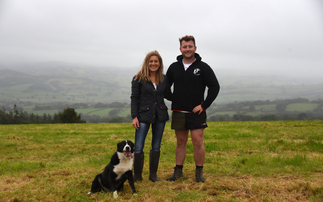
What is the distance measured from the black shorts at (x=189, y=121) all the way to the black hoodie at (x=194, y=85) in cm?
14

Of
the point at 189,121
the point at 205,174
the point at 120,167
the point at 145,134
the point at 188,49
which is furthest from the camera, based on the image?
the point at 205,174

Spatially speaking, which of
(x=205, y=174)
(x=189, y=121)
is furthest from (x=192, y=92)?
(x=205, y=174)

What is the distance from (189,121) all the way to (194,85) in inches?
32.3

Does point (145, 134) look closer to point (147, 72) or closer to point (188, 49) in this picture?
point (147, 72)

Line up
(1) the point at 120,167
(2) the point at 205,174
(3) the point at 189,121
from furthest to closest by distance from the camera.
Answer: (2) the point at 205,174 → (3) the point at 189,121 → (1) the point at 120,167

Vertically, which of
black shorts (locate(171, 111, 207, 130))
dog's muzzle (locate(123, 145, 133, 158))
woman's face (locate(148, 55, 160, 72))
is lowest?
dog's muzzle (locate(123, 145, 133, 158))

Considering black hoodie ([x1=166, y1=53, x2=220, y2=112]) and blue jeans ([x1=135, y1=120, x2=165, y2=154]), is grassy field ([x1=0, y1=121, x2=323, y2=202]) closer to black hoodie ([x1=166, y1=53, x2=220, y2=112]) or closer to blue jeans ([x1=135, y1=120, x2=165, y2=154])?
blue jeans ([x1=135, y1=120, x2=165, y2=154])

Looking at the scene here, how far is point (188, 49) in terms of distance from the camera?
514 centimetres

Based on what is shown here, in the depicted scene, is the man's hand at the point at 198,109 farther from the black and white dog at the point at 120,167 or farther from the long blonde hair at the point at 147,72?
the black and white dog at the point at 120,167

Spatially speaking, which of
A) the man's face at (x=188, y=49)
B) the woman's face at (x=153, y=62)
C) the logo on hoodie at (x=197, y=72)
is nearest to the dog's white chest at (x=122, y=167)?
the woman's face at (x=153, y=62)

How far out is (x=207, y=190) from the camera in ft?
15.7

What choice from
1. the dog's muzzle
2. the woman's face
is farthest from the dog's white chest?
the woman's face

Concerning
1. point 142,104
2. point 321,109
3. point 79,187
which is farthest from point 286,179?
point 321,109

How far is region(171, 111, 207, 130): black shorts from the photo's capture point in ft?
17.2
